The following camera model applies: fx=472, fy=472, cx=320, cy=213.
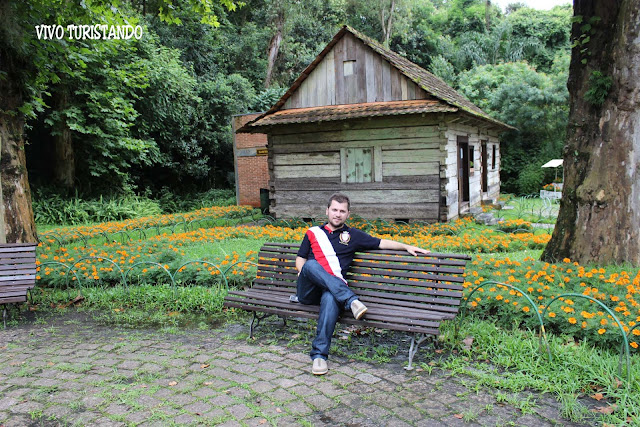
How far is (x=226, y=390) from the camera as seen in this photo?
3.70 meters

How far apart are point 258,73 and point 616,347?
27.3m

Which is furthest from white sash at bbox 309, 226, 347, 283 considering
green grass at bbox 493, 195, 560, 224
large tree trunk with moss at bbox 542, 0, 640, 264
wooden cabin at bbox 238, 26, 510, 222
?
green grass at bbox 493, 195, 560, 224

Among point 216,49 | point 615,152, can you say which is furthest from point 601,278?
point 216,49

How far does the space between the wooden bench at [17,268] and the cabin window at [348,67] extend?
9455 mm

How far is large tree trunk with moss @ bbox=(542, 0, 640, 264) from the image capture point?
5680 millimetres

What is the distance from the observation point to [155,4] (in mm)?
9445

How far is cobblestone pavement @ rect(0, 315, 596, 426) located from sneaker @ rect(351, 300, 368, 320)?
0.43 meters

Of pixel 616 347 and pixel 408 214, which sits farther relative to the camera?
pixel 408 214

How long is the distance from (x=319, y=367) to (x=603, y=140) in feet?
15.1

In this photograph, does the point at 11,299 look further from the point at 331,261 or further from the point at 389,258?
the point at 389,258

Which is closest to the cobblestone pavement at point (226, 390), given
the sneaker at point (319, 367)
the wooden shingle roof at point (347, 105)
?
the sneaker at point (319, 367)

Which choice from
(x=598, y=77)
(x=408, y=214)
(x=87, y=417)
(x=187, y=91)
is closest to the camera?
(x=87, y=417)

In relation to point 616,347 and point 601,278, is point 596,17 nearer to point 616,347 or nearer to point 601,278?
point 601,278

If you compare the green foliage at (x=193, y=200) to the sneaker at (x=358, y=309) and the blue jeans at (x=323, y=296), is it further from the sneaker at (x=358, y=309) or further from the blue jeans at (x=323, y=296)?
the sneaker at (x=358, y=309)
